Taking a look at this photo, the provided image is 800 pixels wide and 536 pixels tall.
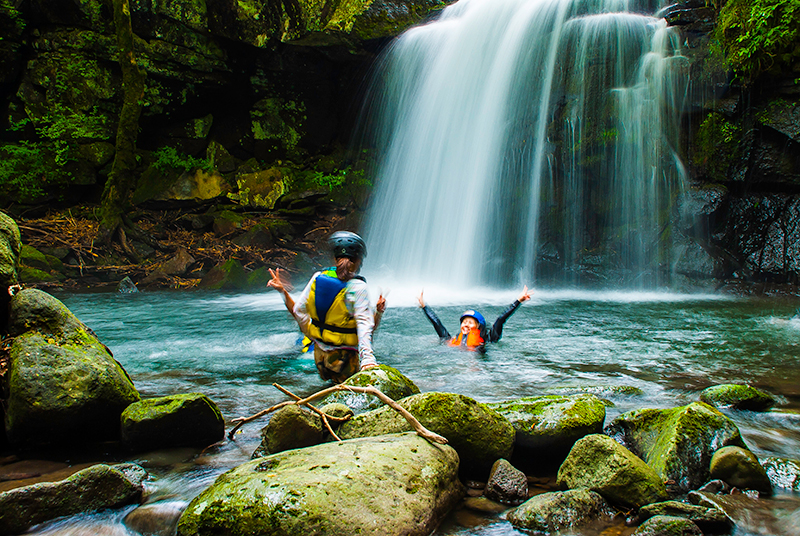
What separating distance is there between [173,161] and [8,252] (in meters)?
12.3

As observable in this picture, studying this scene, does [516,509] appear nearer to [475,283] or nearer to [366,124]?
[475,283]

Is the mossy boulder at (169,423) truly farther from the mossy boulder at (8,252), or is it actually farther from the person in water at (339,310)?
the mossy boulder at (8,252)

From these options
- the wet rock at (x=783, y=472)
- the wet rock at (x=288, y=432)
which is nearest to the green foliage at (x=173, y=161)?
the wet rock at (x=288, y=432)

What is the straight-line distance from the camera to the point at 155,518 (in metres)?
2.20

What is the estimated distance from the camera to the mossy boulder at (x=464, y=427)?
8.82 ft

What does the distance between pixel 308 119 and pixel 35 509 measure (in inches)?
600

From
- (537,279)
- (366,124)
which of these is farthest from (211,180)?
(537,279)

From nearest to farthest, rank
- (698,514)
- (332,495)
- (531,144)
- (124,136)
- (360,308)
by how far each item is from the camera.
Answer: (332,495), (698,514), (360,308), (124,136), (531,144)

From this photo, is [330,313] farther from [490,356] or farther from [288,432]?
[490,356]

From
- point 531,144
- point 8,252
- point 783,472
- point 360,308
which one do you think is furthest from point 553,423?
point 531,144

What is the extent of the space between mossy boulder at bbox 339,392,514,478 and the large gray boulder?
1.57m

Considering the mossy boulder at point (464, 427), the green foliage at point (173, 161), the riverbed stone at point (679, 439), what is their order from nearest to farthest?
1. the riverbed stone at point (679, 439)
2. the mossy boulder at point (464, 427)
3. the green foliage at point (173, 161)

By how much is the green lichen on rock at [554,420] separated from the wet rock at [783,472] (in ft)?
2.85

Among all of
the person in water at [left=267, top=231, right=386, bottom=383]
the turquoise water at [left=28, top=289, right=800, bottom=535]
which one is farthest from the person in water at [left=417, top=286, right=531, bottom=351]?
the person in water at [left=267, top=231, right=386, bottom=383]
